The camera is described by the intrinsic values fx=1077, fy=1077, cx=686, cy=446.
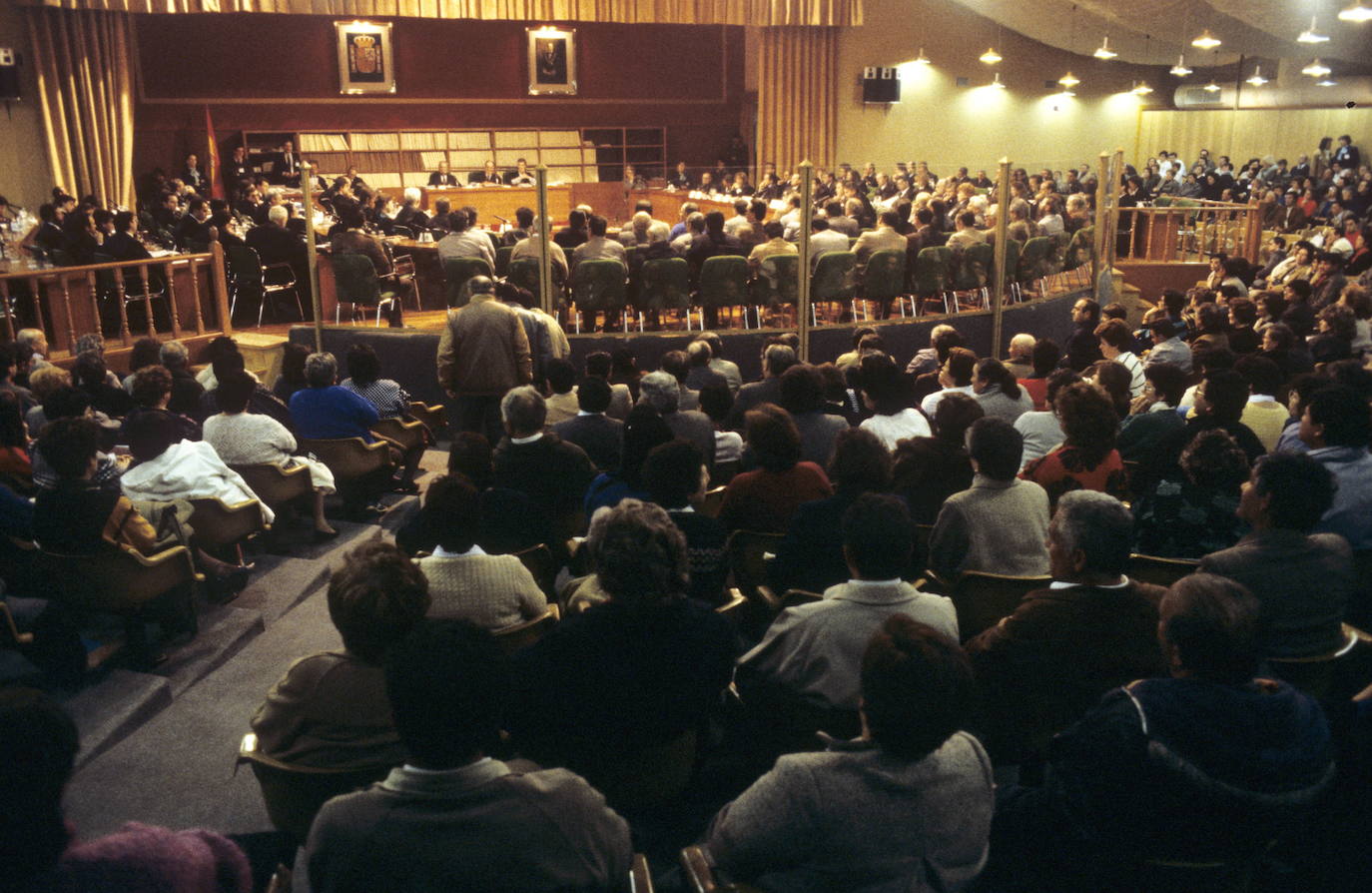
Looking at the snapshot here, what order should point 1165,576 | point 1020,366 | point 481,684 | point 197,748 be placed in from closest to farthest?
1. point 481,684
2. point 1165,576
3. point 197,748
4. point 1020,366

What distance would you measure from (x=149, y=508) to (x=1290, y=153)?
22.6 meters

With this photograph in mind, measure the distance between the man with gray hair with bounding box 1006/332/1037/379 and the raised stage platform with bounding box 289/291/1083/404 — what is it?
9.13 feet

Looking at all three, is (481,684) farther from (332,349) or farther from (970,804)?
(332,349)

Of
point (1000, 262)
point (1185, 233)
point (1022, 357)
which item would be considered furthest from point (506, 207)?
point (1022, 357)

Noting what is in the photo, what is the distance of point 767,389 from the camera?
5168 mm

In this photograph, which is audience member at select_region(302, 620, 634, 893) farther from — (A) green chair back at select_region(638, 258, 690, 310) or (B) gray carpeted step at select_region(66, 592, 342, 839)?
(A) green chair back at select_region(638, 258, 690, 310)

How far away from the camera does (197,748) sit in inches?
137

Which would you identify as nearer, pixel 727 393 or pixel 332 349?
pixel 727 393

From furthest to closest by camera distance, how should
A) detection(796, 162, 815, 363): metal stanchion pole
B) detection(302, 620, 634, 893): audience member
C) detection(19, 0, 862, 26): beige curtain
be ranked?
detection(19, 0, 862, 26): beige curtain, detection(796, 162, 815, 363): metal stanchion pole, detection(302, 620, 634, 893): audience member

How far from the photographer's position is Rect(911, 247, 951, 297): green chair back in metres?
8.93

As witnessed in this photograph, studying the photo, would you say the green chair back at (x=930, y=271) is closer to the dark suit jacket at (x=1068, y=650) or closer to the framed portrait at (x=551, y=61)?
the dark suit jacket at (x=1068, y=650)

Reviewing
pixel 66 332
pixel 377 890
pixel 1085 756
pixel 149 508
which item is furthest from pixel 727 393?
pixel 66 332

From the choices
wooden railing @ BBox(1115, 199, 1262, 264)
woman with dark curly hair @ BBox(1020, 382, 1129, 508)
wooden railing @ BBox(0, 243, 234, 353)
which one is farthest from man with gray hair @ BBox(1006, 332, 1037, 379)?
wooden railing @ BBox(1115, 199, 1262, 264)

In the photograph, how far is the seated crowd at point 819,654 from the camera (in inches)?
69.1
